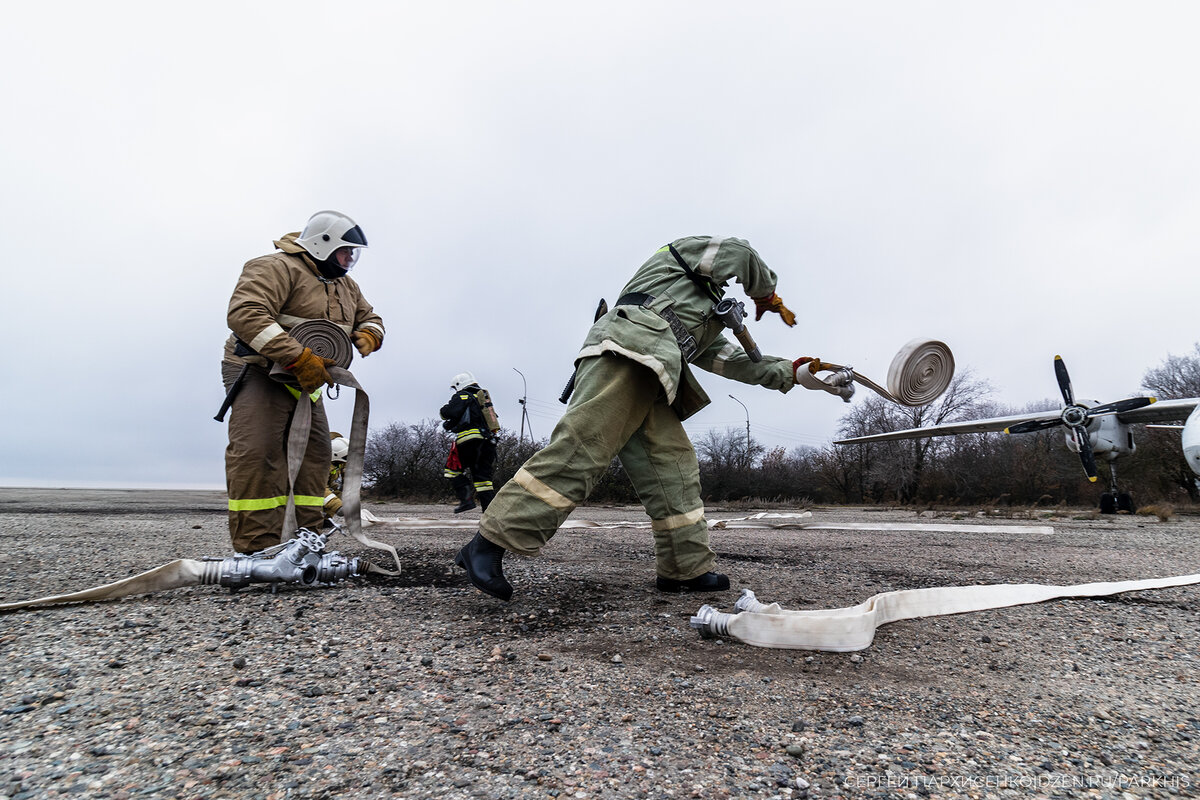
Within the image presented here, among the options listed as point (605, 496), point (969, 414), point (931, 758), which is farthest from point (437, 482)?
point (969, 414)

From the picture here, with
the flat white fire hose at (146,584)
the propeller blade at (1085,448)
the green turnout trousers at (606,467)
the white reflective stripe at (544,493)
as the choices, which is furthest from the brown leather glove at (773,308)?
Result: the propeller blade at (1085,448)

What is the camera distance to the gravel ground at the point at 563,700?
119 cm

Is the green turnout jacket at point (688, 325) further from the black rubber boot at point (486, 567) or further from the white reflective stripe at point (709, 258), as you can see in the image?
the black rubber boot at point (486, 567)

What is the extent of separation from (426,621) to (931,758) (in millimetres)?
1674

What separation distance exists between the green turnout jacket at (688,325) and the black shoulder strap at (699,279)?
0.02 metres

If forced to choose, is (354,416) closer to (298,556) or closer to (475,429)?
(298,556)

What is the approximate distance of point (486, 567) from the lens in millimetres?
2414

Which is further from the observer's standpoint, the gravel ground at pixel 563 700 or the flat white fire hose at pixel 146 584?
the flat white fire hose at pixel 146 584

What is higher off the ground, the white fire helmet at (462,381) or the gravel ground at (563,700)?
the white fire helmet at (462,381)

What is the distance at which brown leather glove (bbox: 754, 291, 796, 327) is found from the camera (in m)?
3.60

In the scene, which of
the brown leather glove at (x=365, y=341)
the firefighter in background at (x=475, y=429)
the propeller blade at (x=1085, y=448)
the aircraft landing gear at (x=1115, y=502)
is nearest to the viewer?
the brown leather glove at (x=365, y=341)

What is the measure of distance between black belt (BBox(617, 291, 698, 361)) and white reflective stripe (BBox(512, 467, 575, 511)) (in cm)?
96

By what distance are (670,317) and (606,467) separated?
0.84 metres

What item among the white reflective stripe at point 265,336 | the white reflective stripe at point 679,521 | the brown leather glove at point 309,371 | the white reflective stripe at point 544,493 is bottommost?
the white reflective stripe at point 679,521
